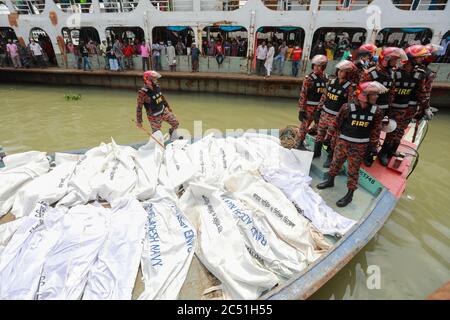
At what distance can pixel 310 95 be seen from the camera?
438 cm

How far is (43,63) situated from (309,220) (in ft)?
52.4

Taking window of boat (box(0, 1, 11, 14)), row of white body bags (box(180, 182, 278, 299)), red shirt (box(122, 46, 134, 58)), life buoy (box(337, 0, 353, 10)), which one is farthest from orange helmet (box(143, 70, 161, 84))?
window of boat (box(0, 1, 11, 14))

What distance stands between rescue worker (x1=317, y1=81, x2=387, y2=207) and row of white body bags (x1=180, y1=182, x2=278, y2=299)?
1.75m

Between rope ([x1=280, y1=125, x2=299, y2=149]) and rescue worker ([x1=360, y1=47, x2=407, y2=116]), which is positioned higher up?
rescue worker ([x1=360, y1=47, x2=407, y2=116])

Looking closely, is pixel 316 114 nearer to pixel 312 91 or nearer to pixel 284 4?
pixel 312 91

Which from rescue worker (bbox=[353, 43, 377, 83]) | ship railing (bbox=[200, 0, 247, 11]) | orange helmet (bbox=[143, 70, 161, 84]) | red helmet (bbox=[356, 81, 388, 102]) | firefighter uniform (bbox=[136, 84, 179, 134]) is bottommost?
firefighter uniform (bbox=[136, 84, 179, 134])

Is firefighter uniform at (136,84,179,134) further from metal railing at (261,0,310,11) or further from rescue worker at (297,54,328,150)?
metal railing at (261,0,310,11)

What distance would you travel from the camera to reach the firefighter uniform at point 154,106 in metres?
4.85

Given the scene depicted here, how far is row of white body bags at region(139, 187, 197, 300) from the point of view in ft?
7.24

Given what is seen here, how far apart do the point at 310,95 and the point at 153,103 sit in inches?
120

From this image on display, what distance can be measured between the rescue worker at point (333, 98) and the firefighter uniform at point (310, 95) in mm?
180

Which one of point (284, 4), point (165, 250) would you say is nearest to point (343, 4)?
point (284, 4)

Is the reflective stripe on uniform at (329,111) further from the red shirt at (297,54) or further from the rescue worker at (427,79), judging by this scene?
the red shirt at (297,54)

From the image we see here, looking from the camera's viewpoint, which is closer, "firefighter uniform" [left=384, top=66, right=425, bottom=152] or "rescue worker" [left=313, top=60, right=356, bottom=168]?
"rescue worker" [left=313, top=60, right=356, bottom=168]
